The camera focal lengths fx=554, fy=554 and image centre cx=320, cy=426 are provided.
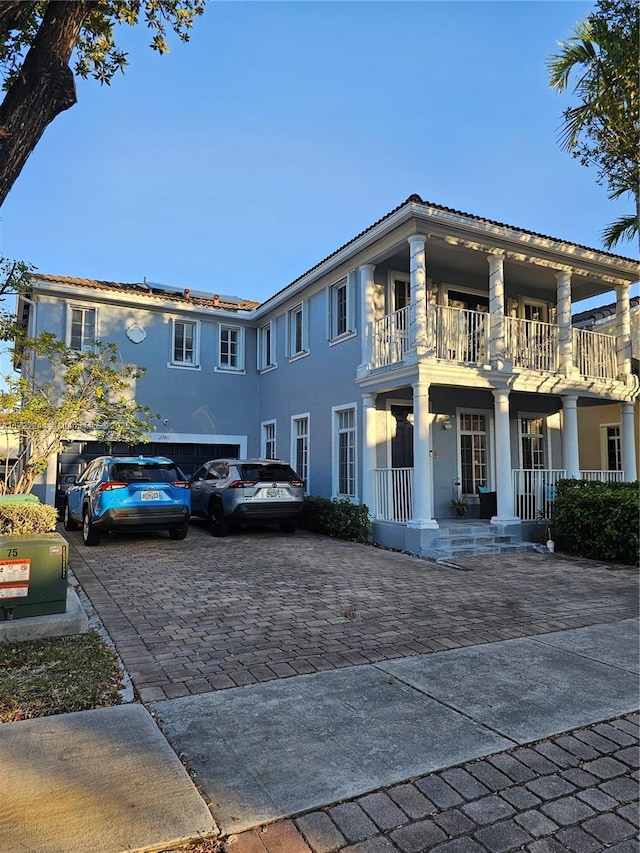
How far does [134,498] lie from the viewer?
32.0 feet

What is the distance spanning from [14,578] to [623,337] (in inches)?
544

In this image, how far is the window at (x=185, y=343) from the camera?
1675cm

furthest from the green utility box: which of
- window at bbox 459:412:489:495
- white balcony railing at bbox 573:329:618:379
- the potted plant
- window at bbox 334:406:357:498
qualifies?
white balcony railing at bbox 573:329:618:379

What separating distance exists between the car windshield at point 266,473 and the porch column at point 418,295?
3.78 metres

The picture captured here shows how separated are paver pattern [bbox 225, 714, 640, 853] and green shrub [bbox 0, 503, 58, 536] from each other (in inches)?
224

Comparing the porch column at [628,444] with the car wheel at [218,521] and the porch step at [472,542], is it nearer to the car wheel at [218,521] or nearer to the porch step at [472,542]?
the porch step at [472,542]

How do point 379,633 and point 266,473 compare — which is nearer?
point 379,633

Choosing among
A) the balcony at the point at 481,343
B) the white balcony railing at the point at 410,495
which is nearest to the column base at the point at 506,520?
the white balcony railing at the point at 410,495

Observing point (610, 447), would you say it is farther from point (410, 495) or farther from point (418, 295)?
point (418, 295)

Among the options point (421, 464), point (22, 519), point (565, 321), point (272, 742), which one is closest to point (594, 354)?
point (565, 321)

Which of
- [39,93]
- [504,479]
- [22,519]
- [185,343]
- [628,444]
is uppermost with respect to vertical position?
[185,343]

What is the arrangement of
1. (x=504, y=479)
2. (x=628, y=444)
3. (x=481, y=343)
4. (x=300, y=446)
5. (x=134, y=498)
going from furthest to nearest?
(x=300, y=446), (x=628, y=444), (x=481, y=343), (x=504, y=479), (x=134, y=498)

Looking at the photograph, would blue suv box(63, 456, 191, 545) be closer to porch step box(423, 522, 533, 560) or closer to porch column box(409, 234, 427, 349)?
porch step box(423, 522, 533, 560)

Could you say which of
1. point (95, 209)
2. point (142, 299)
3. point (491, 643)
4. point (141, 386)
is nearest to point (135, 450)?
point (141, 386)
